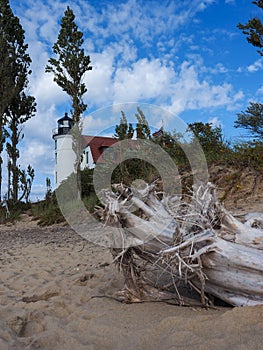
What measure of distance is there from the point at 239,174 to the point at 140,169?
3.54 metres

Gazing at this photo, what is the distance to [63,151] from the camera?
26688 millimetres

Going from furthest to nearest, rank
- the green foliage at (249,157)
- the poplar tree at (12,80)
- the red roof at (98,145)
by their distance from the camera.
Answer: the red roof at (98,145) < the poplar tree at (12,80) < the green foliage at (249,157)

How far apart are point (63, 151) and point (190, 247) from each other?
25.1m

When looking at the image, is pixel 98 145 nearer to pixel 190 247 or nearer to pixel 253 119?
pixel 253 119

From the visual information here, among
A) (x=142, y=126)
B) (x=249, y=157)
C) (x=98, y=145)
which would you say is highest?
(x=98, y=145)

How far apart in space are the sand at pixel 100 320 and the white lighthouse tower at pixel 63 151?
2172cm

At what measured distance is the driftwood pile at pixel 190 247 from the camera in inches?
94.9

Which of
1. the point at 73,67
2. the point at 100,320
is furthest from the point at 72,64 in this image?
the point at 100,320

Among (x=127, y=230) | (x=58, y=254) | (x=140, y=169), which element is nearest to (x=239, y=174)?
(x=140, y=169)

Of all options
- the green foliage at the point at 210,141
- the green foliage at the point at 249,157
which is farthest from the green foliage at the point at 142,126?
the green foliage at the point at 249,157

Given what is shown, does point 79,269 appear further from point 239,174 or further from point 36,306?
point 239,174

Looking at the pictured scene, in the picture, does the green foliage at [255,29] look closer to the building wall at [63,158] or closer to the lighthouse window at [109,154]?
the lighthouse window at [109,154]

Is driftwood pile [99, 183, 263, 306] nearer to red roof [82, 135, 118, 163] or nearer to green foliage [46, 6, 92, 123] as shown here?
green foliage [46, 6, 92, 123]

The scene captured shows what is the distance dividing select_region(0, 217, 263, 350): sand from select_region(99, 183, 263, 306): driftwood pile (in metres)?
0.15
